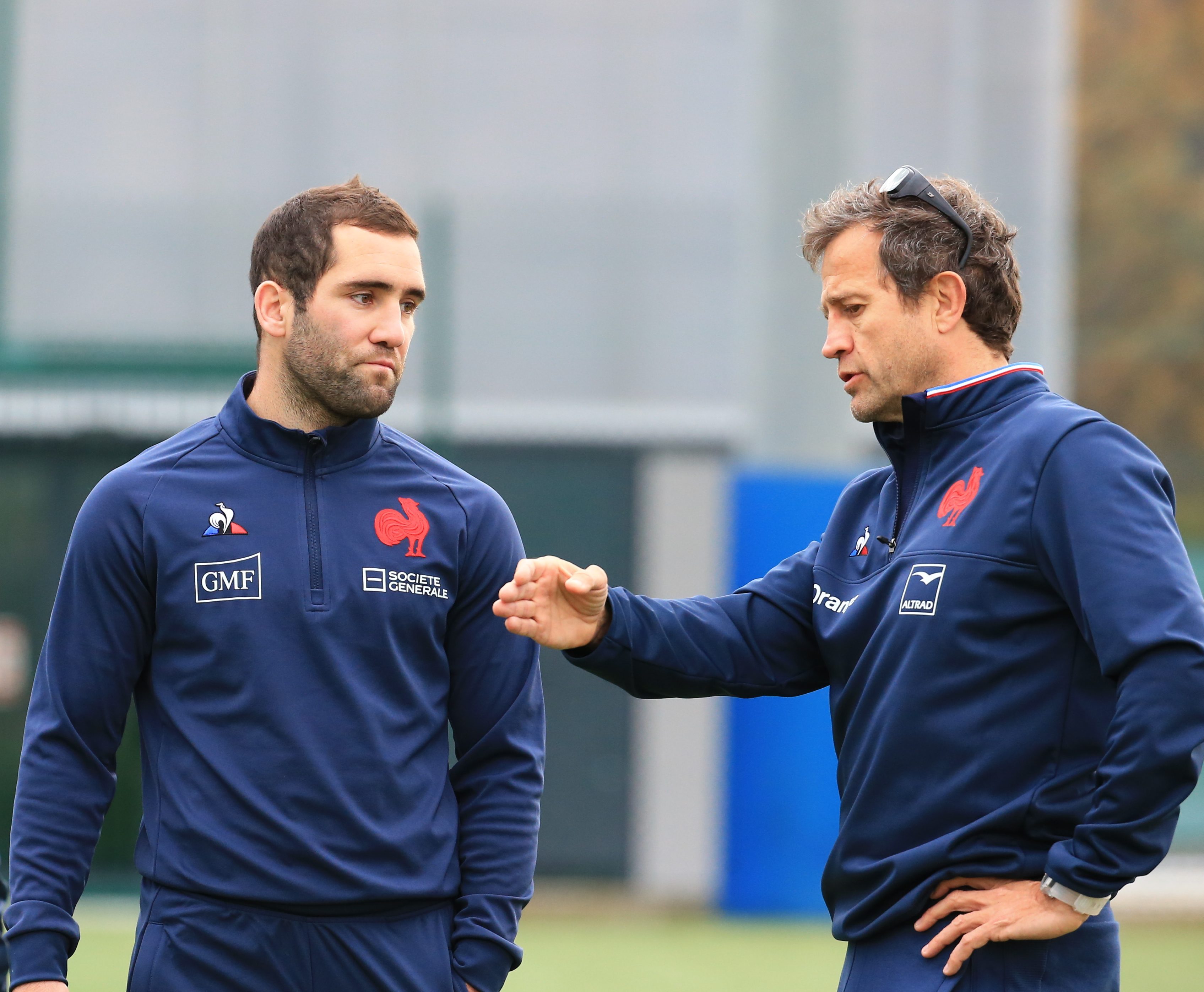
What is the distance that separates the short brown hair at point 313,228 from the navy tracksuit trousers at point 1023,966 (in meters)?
1.66

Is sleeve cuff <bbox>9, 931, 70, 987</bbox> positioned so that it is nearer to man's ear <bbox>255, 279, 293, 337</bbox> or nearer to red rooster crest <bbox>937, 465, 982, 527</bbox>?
man's ear <bbox>255, 279, 293, 337</bbox>

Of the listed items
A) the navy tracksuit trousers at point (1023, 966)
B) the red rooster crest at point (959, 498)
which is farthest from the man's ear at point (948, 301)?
the navy tracksuit trousers at point (1023, 966)

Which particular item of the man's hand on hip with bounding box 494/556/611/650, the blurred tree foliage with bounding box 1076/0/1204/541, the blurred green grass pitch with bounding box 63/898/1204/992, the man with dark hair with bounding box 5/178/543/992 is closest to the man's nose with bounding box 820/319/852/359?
the man's hand on hip with bounding box 494/556/611/650

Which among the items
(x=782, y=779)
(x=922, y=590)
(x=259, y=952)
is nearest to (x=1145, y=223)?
(x=782, y=779)

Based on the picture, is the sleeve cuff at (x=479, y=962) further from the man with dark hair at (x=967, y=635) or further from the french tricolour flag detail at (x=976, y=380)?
the french tricolour flag detail at (x=976, y=380)

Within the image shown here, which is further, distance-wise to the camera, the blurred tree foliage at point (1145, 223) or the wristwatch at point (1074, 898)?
the blurred tree foliage at point (1145, 223)

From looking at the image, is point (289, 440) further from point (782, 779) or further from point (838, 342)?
point (782, 779)

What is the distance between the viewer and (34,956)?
2828 millimetres

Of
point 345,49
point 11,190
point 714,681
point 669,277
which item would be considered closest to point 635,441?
point 669,277

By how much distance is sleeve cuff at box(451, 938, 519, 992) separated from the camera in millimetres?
2943

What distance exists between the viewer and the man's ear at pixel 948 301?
9.72 feet

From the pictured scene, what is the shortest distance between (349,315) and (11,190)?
26.5ft

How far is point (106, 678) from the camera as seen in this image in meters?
2.96

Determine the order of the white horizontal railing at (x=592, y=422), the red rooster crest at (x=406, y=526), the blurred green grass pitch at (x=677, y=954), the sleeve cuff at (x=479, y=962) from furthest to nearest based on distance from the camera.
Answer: the white horizontal railing at (x=592, y=422)
the blurred green grass pitch at (x=677, y=954)
the red rooster crest at (x=406, y=526)
the sleeve cuff at (x=479, y=962)
